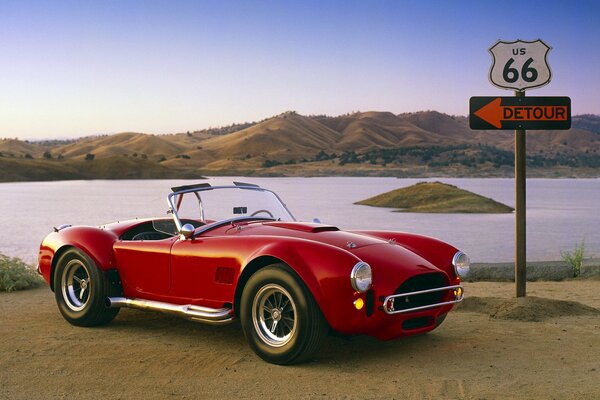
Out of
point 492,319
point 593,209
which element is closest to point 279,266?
point 492,319

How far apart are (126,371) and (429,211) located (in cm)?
2695

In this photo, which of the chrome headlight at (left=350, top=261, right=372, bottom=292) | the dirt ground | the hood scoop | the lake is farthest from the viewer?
the lake

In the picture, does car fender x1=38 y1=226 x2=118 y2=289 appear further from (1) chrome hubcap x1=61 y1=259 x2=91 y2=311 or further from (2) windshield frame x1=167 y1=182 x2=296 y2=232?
(2) windshield frame x1=167 y1=182 x2=296 y2=232

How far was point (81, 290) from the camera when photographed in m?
8.50

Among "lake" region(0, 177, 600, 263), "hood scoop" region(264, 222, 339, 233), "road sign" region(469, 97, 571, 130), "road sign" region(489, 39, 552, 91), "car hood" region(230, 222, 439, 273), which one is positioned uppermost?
"road sign" region(489, 39, 552, 91)

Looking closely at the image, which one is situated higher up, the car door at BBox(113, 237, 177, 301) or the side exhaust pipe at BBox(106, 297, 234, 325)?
the car door at BBox(113, 237, 177, 301)

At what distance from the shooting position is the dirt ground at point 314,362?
19.5 feet

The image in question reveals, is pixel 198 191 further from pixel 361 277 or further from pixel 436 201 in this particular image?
pixel 436 201

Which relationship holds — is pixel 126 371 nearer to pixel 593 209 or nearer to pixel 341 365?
pixel 341 365

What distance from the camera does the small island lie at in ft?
107

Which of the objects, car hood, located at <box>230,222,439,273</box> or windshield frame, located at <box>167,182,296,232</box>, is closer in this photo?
car hood, located at <box>230,222,439,273</box>

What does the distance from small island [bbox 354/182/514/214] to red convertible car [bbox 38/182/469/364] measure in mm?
24815

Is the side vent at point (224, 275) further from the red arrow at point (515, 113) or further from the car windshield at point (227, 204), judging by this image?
the red arrow at point (515, 113)

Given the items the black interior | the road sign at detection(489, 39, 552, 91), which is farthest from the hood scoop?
the road sign at detection(489, 39, 552, 91)
